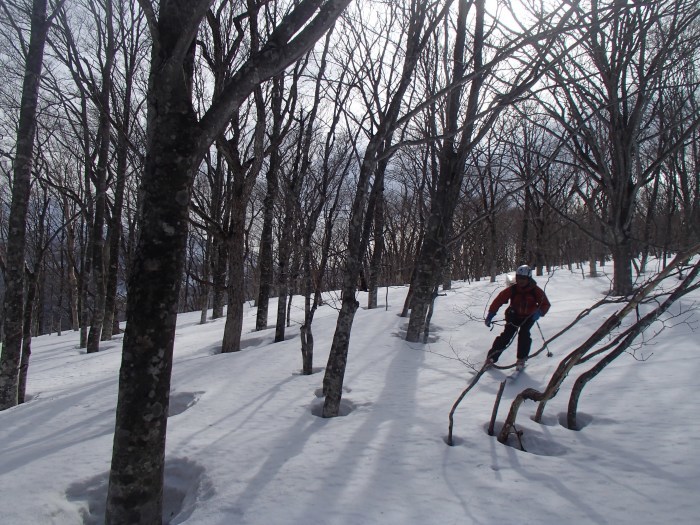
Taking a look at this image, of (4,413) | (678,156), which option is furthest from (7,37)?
(678,156)

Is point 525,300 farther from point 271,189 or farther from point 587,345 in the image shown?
point 271,189

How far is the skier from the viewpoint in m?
5.57

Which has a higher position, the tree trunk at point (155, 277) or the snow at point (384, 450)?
the tree trunk at point (155, 277)

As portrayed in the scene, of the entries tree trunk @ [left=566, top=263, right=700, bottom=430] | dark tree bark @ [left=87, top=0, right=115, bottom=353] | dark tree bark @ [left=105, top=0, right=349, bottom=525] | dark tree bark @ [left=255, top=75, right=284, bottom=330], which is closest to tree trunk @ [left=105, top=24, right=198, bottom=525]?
dark tree bark @ [left=105, top=0, right=349, bottom=525]

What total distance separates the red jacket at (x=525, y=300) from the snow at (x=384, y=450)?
0.84m

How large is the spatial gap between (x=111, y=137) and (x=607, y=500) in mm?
13865

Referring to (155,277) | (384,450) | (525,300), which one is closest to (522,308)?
(525,300)

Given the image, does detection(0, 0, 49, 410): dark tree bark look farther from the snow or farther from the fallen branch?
the fallen branch

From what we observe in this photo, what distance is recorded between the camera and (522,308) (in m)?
5.75

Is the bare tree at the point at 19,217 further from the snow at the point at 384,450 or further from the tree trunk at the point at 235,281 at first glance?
the tree trunk at the point at 235,281

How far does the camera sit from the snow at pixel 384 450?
2510mm

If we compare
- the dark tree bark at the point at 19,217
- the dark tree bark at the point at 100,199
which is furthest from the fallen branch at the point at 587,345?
the dark tree bark at the point at 100,199

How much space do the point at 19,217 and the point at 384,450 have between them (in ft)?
19.5

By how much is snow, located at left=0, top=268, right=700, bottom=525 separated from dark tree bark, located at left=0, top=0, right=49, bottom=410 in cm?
89
